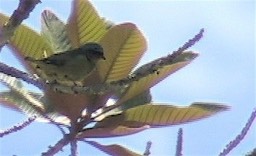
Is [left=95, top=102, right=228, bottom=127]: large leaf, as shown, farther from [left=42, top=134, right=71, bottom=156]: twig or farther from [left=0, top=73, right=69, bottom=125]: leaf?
[left=42, top=134, right=71, bottom=156]: twig

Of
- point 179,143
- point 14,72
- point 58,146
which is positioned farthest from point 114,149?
point 14,72

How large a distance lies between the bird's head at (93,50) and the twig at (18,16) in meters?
1.97

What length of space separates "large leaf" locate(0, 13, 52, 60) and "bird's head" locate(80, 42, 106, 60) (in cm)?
27

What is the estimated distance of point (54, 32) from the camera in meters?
4.34

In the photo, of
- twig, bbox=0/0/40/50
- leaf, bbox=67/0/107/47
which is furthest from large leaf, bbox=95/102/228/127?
twig, bbox=0/0/40/50

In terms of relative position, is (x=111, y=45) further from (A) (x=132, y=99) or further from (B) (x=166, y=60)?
(B) (x=166, y=60)

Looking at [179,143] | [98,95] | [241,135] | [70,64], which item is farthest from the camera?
[98,95]

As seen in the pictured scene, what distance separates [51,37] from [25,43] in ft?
0.75

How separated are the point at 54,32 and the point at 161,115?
0.87 metres

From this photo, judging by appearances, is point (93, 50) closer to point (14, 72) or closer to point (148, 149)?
point (148, 149)

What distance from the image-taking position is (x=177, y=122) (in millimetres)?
4145

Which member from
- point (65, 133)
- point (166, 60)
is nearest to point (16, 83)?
point (65, 133)

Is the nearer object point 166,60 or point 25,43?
point 166,60

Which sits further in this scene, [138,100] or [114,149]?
[138,100]
